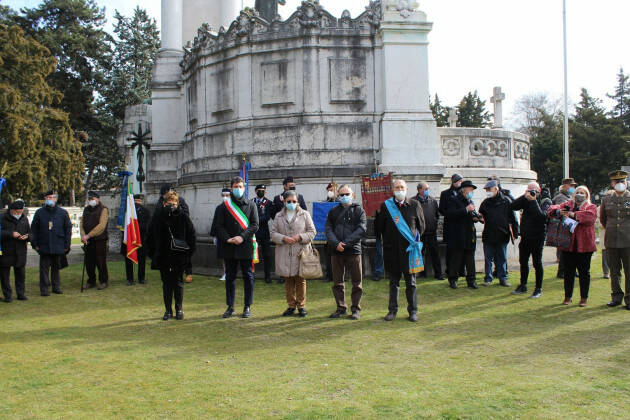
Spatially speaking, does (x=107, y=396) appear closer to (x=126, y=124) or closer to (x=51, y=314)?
(x=51, y=314)

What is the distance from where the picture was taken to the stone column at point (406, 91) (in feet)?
40.5

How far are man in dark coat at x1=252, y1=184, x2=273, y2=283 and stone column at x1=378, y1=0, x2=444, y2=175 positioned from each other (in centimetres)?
287

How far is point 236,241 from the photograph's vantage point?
7.93 metres

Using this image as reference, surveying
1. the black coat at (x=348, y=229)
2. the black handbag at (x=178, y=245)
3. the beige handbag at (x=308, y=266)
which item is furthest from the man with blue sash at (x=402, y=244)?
the black handbag at (x=178, y=245)

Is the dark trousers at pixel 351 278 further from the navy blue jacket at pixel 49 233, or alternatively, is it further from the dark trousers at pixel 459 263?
the navy blue jacket at pixel 49 233

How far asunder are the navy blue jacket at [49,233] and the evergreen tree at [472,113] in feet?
160

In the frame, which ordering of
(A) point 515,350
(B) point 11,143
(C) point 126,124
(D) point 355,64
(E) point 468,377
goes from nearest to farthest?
1. (E) point 468,377
2. (A) point 515,350
3. (D) point 355,64
4. (C) point 126,124
5. (B) point 11,143

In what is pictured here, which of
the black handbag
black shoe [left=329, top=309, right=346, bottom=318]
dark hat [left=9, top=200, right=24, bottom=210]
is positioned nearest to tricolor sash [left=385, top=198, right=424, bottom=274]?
black shoe [left=329, top=309, right=346, bottom=318]

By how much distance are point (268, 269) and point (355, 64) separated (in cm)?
517

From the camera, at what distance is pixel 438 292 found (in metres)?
9.77

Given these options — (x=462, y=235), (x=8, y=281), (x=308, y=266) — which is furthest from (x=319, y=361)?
(x=8, y=281)

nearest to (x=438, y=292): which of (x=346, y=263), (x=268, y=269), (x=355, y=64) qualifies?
(x=346, y=263)

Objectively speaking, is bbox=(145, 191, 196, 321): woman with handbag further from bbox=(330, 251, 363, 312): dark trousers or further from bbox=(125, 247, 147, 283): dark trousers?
bbox=(125, 247, 147, 283): dark trousers

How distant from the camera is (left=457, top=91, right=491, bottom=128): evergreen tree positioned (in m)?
55.1
